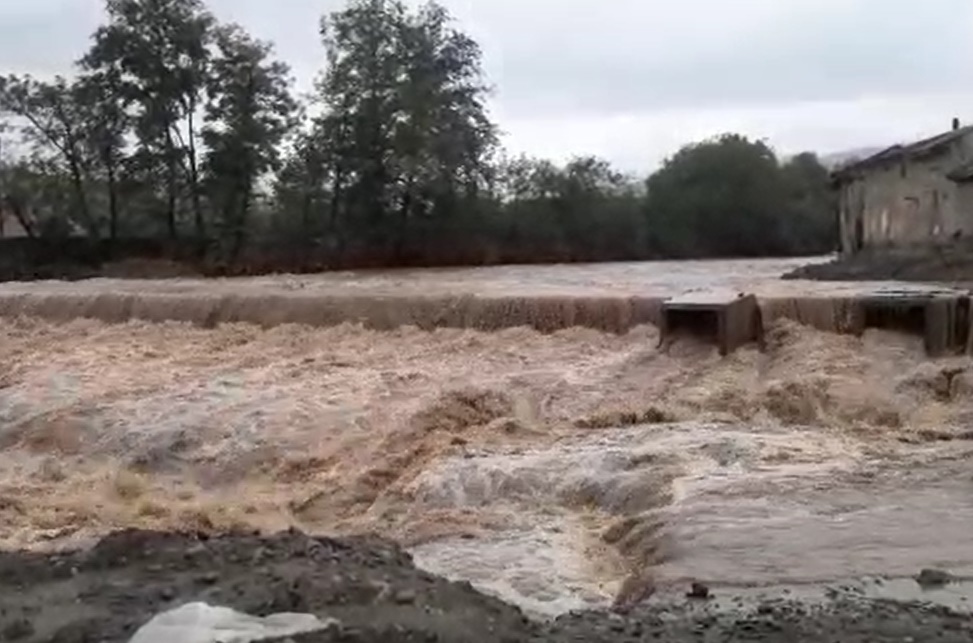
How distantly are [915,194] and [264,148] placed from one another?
11.9 m

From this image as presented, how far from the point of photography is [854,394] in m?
10.3

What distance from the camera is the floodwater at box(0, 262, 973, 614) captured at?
675cm

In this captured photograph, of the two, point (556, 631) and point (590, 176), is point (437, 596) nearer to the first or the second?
point (556, 631)

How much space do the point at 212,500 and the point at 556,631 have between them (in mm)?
4581

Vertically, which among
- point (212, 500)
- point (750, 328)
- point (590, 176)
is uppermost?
point (590, 176)

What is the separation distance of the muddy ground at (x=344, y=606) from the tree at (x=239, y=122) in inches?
804

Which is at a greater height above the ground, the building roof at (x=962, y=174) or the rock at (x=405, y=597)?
the building roof at (x=962, y=174)

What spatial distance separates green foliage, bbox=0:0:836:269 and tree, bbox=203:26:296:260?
0.09ft

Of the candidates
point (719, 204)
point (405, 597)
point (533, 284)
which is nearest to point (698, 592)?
point (405, 597)

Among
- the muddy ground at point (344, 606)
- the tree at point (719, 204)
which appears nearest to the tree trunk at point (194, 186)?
the tree at point (719, 204)

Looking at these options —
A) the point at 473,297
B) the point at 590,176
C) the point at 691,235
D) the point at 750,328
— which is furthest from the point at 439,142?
the point at 750,328

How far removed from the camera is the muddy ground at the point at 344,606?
5.05 metres

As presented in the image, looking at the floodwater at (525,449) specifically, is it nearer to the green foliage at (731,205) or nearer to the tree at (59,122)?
the tree at (59,122)

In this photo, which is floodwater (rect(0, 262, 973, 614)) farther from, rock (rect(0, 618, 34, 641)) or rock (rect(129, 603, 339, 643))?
rock (rect(0, 618, 34, 641))
